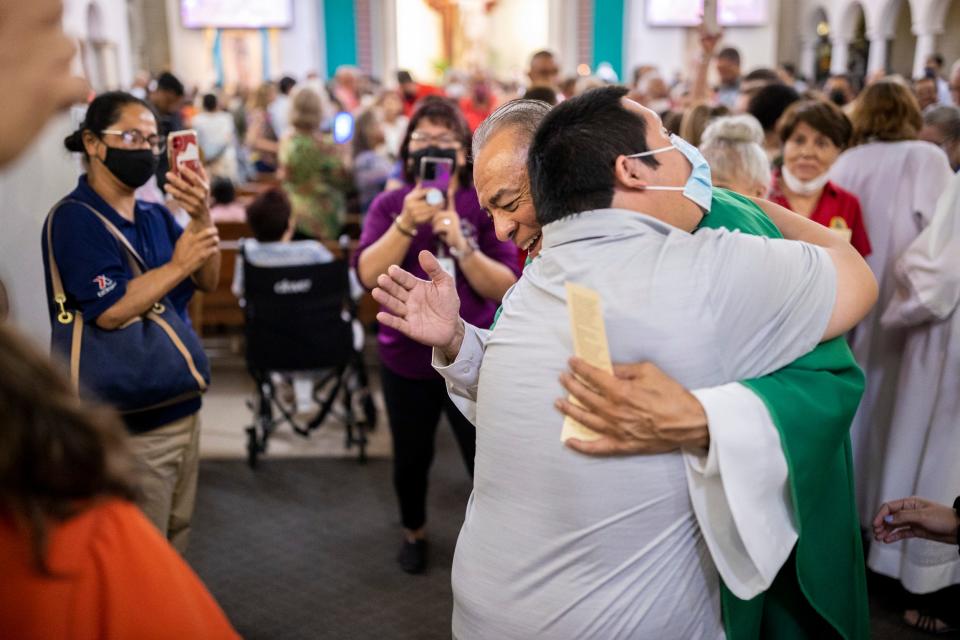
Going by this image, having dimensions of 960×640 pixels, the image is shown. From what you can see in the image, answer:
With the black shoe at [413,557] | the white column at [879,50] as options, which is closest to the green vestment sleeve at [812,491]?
the black shoe at [413,557]

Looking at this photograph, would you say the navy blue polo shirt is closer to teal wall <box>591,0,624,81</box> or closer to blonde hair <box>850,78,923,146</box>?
blonde hair <box>850,78,923,146</box>

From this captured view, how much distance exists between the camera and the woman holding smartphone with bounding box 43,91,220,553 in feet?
7.20

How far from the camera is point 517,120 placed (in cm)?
173

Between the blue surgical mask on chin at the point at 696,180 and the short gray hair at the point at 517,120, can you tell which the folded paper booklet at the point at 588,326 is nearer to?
the blue surgical mask on chin at the point at 696,180

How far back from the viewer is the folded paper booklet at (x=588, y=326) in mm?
1204

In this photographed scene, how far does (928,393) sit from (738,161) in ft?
A: 3.50

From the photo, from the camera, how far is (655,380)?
4.02 feet

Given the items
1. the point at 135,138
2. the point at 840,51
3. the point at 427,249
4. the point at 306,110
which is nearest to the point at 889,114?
the point at 427,249

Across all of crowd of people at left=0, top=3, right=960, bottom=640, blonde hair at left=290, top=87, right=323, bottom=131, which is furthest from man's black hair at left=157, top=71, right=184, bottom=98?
crowd of people at left=0, top=3, right=960, bottom=640

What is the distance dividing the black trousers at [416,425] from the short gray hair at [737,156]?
1.15 metres

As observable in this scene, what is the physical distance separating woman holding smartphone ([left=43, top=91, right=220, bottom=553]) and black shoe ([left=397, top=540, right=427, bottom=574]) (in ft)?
3.09

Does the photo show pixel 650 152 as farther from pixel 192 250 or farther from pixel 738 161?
pixel 738 161

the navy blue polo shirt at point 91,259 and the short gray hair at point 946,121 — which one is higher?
the short gray hair at point 946,121

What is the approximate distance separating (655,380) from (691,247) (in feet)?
0.66
